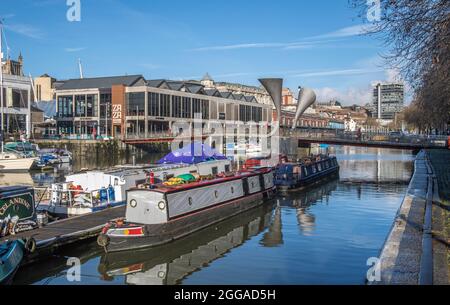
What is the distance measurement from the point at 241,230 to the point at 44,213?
9763 millimetres

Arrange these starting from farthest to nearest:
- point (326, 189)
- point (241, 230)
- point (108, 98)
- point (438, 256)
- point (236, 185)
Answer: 1. point (108, 98)
2. point (326, 189)
3. point (236, 185)
4. point (241, 230)
5. point (438, 256)

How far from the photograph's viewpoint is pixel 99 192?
26.3 m

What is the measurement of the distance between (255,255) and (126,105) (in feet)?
290

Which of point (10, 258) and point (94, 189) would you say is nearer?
point (10, 258)

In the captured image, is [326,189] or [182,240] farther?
[326,189]

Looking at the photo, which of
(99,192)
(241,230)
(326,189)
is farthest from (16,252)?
(326,189)

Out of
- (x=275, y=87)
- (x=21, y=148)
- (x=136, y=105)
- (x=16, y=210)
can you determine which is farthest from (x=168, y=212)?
(x=136, y=105)

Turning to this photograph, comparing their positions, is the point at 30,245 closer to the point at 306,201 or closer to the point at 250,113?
the point at 306,201

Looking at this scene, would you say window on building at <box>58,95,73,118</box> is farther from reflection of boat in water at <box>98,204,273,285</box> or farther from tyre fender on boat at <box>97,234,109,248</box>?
tyre fender on boat at <box>97,234,109,248</box>

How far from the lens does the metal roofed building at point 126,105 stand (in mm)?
103938

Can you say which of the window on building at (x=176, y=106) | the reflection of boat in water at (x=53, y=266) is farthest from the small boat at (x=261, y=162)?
A: the window on building at (x=176, y=106)

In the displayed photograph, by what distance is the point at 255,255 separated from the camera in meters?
20.1

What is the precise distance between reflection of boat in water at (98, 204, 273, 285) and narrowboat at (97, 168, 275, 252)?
0.41 m
